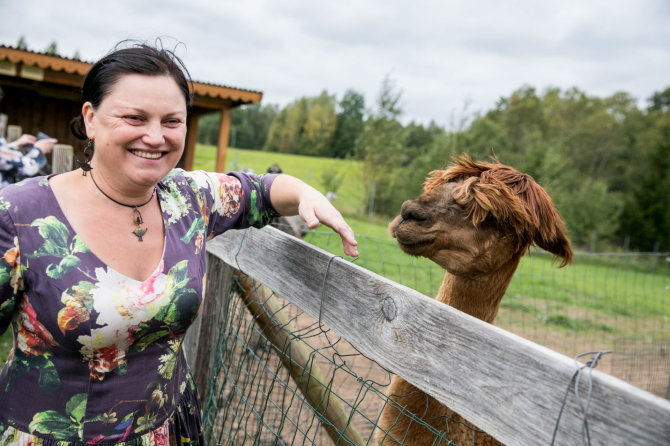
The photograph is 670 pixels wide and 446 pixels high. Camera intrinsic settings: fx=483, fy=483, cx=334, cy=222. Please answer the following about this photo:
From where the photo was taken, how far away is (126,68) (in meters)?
1.44

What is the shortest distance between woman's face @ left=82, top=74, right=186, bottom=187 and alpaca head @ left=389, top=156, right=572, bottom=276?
3.10 ft

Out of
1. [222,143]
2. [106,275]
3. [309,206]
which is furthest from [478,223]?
[222,143]

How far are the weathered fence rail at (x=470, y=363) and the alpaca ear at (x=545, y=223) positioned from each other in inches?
34.5

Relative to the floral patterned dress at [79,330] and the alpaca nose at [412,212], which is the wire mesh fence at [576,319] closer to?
the alpaca nose at [412,212]

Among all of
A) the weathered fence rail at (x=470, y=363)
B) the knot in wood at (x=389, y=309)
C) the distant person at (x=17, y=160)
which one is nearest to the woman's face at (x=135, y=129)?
the weathered fence rail at (x=470, y=363)

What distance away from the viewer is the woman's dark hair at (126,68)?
4.73ft

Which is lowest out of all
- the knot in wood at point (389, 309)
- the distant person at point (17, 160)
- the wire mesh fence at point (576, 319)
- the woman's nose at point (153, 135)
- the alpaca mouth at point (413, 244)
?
the wire mesh fence at point (576, 319)

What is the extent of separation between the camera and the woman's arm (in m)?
1.62

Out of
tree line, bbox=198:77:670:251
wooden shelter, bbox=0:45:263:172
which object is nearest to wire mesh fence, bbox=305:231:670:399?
tree line, bbox=198:77:670:251

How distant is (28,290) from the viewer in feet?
4.41

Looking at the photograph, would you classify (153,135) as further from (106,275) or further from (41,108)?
(41,108)

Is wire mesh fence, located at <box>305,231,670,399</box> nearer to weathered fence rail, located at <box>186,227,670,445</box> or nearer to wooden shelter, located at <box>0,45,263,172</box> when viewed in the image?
weathered fence rail, located at <box>186,227,670,445</box>

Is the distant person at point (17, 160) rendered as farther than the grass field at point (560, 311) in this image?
No

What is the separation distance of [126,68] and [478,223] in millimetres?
1366
